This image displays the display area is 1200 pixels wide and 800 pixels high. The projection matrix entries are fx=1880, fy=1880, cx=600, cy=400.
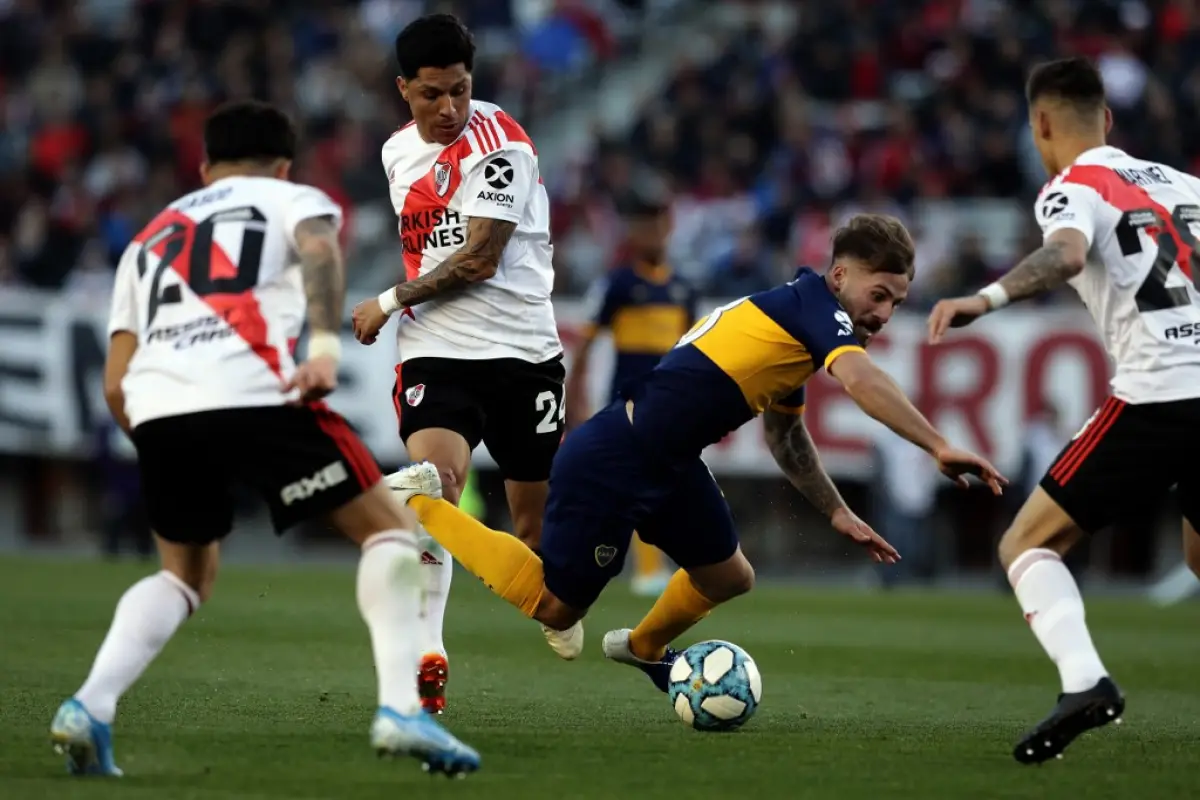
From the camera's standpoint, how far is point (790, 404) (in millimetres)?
7355

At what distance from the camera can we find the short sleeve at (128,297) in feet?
→ 19.1

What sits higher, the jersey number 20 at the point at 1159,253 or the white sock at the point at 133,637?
the jersey number 20 at the point at 1159,253

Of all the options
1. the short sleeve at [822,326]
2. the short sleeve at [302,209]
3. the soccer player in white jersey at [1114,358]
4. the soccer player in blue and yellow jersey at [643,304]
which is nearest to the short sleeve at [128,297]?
the short sleeve at [302,209]

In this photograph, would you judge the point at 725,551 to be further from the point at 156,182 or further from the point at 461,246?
the point at 156,182

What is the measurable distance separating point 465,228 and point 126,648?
2758 mm

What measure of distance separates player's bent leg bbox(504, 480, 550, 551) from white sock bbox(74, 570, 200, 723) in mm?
2441

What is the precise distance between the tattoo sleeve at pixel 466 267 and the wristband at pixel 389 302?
0.08 feet

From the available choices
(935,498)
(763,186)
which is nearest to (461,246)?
(935,498)

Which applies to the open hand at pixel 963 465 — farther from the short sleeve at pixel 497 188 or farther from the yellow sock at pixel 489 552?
the short sleeve at pixel 497 188

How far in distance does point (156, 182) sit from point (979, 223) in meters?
9.64

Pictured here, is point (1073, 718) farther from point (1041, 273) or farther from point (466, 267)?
point (466, 267)

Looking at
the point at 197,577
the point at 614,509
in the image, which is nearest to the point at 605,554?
the point at 614,509

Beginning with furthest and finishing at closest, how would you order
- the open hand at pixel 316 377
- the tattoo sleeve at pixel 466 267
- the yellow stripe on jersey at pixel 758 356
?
the tattoo sleeve at pixel 466 267
the yellow stripe on jersey at pixel 758 356
the open hand at pixel 316 377

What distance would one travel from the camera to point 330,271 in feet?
18.3
